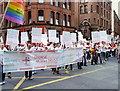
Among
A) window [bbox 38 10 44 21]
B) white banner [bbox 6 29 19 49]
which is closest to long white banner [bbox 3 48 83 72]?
white banner [bbox 6 29 19 49]

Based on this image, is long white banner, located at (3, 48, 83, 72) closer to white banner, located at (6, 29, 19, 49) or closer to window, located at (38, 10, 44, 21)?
white banner, located at (6, 29, 19, 49)

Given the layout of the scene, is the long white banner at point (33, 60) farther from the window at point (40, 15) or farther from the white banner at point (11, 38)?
the window at point (40, 15)

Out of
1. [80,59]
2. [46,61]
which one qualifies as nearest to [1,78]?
[46,61]

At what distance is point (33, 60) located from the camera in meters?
6.39

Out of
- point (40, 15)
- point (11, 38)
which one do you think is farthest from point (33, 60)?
point (40, 15)

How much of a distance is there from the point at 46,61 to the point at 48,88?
1.93 m

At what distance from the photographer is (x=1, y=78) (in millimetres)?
6062

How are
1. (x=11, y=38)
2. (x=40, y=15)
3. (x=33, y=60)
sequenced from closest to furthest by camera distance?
(x=33, y=60)
(x=11, y=38)
(x=40, y=15)

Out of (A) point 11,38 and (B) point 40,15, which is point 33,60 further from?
(B) point 40,15

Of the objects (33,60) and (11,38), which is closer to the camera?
(33,60)

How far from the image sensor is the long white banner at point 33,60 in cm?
592

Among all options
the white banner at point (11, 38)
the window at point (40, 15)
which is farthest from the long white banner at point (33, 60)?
the window at point (40, 15)

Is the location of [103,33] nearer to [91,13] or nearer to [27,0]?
[27,0]

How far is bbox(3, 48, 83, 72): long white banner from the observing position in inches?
233
